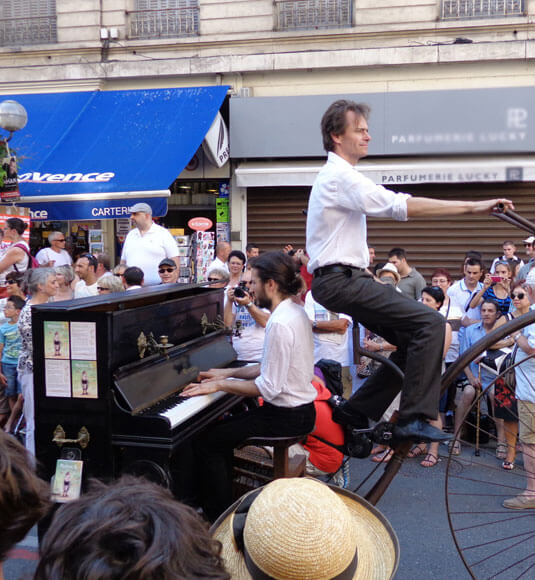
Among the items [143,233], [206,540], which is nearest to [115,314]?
[206,540]

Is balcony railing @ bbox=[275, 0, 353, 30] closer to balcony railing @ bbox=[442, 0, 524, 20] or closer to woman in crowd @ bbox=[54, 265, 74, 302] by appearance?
balcony railing @ bbox=[442, 0, 524, 20]

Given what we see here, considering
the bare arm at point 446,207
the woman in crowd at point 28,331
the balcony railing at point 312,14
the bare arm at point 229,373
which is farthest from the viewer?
the balcony railing at point 312,14

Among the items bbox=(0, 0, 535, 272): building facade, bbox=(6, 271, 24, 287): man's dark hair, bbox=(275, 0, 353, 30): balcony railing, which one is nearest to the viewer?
bbox=(6, 271, 24, 287): man's dark hair

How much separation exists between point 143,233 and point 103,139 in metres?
3.50

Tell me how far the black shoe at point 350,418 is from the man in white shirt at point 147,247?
4.08 meters

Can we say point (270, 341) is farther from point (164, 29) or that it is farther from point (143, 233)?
point (164, 29)

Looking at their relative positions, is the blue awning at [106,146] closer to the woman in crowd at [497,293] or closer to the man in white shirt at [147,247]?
the man in white shirt at [147,247]

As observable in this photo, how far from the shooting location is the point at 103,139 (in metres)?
10.2

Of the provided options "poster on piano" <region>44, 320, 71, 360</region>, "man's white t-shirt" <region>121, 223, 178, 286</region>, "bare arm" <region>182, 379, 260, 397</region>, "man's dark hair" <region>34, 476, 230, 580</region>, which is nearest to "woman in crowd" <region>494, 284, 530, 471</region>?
"bare arm" <region>182, 379, 260, 397</region>

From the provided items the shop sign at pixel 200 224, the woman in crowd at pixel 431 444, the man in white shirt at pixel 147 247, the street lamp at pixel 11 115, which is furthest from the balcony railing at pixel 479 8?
the street lamp at pixel 11 115

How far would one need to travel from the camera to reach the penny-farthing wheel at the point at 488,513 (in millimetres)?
3078

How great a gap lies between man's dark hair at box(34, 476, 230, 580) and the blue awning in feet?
26.8

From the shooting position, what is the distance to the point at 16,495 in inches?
44.6

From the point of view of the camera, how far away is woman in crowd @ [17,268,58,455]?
4.78 meters
